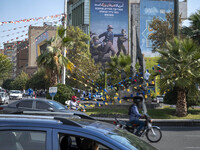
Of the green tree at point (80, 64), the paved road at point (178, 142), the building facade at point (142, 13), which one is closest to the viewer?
the paved road at point (178, 142)

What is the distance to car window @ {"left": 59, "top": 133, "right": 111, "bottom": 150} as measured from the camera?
3.05 metres

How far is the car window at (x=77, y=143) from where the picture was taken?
305cm

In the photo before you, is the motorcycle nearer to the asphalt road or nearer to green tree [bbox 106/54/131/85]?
the asphalt road

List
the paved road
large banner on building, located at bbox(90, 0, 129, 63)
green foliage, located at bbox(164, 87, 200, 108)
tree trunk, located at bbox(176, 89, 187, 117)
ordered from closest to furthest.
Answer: the paved road
tree trunk, located at bbox(176, 89, 187, 117)
green foliage, located at bbox(164, 87, 200, 108)
large banner on building, located at bbox(90, 0, 129, 63)

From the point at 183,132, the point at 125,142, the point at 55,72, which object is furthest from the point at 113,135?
the point at 55,72

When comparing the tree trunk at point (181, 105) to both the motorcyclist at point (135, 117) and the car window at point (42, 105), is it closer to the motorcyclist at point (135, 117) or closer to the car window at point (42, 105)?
the car window at point (42, 105)

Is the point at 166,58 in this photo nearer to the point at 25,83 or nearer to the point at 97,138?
the point at 97,138

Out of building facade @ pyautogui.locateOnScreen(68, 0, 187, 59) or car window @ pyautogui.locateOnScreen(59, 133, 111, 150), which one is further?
building facade @ pyautogui.locateOnScreen(68, 0, 187, 59)

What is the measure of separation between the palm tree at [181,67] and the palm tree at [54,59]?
29.8ft

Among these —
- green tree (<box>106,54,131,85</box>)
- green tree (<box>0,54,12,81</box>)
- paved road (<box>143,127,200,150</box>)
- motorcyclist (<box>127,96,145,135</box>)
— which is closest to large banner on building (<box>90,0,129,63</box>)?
green tree (<box>0,54,12,81</box>)

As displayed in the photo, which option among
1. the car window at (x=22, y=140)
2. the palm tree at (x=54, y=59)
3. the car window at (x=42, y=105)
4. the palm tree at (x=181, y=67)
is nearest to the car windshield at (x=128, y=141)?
the car window at (x=22, y=140)

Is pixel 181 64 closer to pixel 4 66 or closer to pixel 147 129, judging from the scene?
pixel 147 129

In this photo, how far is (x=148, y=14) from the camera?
85062mm

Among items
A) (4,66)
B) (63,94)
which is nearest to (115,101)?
(63,94)
